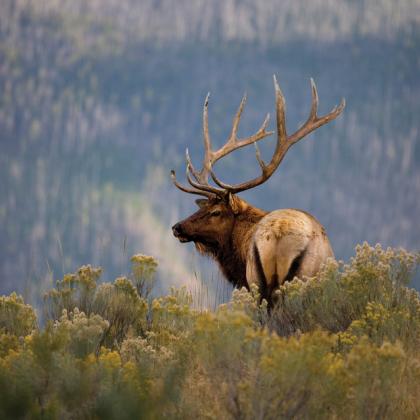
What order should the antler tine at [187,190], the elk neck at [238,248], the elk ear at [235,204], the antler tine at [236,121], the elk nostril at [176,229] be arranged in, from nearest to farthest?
the elk neck at [238,248], the elk ear at [235,204], the elk nostril at [176,229], the antler tine at [187,190], the antler tine at [236,121]

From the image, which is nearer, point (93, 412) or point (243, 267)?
point (93, 412)

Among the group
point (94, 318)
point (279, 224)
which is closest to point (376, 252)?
point (279, 224)

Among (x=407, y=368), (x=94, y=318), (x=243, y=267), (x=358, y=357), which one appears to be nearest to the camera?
(x=358, y=357)

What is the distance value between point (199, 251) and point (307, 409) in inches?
219

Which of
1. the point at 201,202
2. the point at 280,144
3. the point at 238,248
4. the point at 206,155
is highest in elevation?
the point at 206,155

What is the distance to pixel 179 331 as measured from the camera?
7012mm

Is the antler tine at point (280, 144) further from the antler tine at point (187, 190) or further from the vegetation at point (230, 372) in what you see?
the vegetation at point (230, 372)

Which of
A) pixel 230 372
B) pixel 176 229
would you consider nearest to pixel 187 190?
pixel 176 229

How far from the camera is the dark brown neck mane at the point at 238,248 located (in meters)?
9.47

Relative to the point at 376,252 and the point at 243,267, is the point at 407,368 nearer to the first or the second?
the point at 376,252

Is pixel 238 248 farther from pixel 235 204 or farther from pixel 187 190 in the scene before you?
pixel 187 190

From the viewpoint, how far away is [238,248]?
9.54m

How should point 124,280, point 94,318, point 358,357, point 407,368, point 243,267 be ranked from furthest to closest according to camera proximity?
point 243,267 → point 124,280 → point 94,318 → point 407,368 → point 358,357

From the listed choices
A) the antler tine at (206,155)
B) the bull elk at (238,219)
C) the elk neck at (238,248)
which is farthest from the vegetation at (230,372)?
the antler tine at (206,155)
